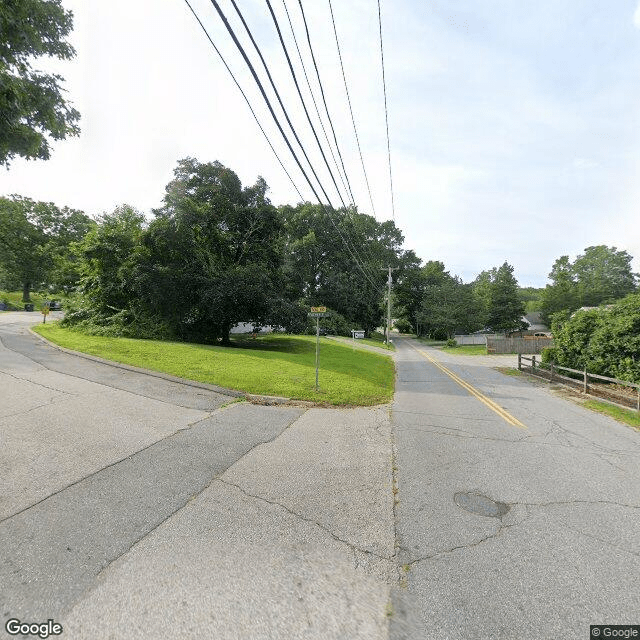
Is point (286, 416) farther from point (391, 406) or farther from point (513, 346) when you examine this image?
point (513, 346)

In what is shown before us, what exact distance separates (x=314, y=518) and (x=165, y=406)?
5.05 meters

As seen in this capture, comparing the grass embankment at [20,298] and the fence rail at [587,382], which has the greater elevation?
the grass embankment at [20,298]

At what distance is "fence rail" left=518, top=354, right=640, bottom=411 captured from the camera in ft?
29.7

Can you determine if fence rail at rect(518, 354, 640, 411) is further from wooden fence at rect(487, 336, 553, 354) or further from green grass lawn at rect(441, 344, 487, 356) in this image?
wooden fence at rect(487, 336, 553, 354)

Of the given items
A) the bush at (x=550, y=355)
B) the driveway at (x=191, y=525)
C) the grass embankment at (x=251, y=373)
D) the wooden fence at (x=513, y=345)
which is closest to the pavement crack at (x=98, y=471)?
the driveway at (x=191, y=525)

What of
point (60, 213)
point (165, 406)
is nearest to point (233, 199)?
point (165, 406)

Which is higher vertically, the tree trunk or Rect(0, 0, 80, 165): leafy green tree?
Rect(0, 0, 80, 165): leafy green tree

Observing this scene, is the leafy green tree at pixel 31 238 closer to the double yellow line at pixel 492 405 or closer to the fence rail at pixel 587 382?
the double yellow line at pixel 492 405

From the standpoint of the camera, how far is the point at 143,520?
125 inches

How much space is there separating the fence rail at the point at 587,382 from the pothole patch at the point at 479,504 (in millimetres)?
7716

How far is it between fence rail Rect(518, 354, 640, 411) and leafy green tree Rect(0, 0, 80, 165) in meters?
15.8

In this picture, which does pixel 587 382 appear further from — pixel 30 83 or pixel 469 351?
pixel 469 351

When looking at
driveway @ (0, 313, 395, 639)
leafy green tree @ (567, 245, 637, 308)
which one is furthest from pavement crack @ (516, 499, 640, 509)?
leafy green tree @ (567, 245, 637, 308)

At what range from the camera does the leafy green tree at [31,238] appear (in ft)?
140
